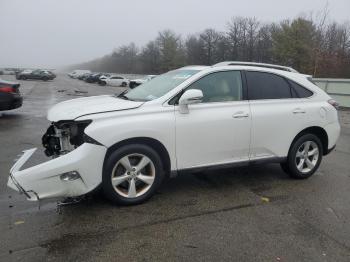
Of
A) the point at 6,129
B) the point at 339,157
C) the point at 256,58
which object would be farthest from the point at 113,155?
the point at 256,58

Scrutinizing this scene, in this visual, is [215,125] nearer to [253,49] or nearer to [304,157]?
[304,157]

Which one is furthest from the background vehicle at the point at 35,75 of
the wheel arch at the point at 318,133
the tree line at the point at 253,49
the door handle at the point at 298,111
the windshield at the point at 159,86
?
the door handle at the point at 298,111

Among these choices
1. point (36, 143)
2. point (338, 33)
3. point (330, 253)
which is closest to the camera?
point (330, 253)

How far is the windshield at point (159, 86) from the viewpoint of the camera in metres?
4.92

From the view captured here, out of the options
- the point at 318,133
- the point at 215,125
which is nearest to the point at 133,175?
the point at 215,125

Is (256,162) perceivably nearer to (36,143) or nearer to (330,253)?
(330,253)

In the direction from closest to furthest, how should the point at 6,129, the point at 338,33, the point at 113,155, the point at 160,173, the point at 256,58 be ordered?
the point at 113,155
the point at 160,173
the point at 6,129
the point at 338,33
the point at 256,58

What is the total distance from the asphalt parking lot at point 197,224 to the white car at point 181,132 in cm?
32

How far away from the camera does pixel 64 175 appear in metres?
4.02

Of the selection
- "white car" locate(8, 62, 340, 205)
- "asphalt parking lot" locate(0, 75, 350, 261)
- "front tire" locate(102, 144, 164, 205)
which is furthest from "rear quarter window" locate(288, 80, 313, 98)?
"front tire" locate(102, 144, 164, 205)

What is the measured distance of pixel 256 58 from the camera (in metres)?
73.2

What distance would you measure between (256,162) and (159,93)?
1.72 metres

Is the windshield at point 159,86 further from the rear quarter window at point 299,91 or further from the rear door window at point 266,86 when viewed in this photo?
Result: the rear quarter window at point 299,91

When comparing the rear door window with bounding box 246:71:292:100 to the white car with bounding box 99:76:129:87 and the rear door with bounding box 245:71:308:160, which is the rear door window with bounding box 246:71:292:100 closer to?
the rear door with bounding box 245:71:308:160
